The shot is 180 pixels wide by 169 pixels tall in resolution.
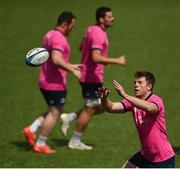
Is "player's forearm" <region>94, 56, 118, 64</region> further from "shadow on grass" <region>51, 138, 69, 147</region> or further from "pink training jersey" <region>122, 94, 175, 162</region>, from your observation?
"pink training jersey" <region>122, 94, 175, 162</region>

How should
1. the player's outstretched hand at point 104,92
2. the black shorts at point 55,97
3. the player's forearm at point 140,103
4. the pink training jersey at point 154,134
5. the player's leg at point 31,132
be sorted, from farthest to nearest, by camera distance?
the player's leg at point 31,132 → the black shorts at point 55,97 → the pink training jersey at point 154,134 → the player's outstretched hand at point 104,92 → the player's forearm at point 140,103

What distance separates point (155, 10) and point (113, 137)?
1642 cm

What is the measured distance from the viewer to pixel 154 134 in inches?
379

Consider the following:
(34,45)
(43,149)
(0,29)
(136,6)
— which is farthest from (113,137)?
(136,6)

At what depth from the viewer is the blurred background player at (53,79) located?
12945mm

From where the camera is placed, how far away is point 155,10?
97.8 feet

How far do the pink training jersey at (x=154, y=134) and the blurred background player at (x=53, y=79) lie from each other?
11.1 ft

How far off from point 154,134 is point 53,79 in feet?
12.7

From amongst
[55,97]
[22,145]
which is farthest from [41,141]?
[55,97]

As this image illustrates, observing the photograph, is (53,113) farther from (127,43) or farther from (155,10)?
(155,10)

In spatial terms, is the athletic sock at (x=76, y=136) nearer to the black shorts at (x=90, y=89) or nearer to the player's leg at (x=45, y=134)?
the player's leg at (x=45, y=134)

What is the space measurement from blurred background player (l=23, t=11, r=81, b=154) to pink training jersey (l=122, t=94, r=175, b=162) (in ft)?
11.1

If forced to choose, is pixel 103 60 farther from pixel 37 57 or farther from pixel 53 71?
pixel 37 57

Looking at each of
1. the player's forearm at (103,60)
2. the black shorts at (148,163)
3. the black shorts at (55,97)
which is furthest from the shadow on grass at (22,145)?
the black shorts at (148,163)
